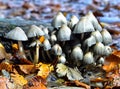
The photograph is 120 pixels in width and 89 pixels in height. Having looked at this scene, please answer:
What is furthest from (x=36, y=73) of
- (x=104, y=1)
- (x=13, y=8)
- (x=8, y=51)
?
(x=104, y=1)

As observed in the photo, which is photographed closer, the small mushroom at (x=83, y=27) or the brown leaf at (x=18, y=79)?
the brown leaf at (x=18, y=79)

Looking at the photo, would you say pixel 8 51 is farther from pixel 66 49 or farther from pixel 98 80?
pixel 98 80

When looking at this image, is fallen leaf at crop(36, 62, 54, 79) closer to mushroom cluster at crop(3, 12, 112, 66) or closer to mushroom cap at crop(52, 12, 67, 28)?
mushroom cluster at crop(3, 12, 112, 66)

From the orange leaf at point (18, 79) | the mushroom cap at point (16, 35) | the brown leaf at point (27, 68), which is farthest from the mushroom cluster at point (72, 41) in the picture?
the orange leaf at point (18, 79)

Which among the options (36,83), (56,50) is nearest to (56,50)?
(56,50)

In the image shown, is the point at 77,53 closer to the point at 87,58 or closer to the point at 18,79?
the point at 87,58

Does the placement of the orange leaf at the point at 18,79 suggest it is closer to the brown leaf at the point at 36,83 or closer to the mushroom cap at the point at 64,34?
the brown leaf at the point at 36,83

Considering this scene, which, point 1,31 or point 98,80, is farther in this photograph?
point 1,31
